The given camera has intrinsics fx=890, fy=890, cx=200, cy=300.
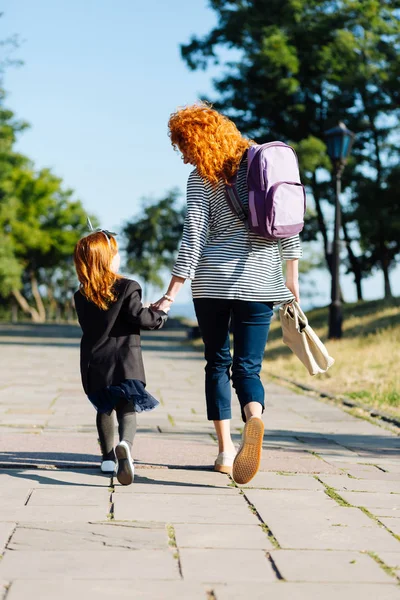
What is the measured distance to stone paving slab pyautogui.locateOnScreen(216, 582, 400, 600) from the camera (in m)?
2.74

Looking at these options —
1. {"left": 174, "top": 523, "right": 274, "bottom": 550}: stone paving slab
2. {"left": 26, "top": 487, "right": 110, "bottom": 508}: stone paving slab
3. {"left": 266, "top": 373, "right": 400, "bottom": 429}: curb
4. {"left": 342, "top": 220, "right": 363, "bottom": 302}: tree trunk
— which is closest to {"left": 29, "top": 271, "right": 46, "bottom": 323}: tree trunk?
{"left": 342, "top": 220, "right": 363, "bottom": 302}: tree trunk

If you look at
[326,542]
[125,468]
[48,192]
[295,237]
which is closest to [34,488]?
[125,468]

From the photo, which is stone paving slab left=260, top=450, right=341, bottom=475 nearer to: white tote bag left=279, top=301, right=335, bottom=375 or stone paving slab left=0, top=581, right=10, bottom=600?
white tote bag left=279, top=301, right=335, bottom=375

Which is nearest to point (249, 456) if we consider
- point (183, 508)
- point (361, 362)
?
point (183, 508)

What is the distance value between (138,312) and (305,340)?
3.07ft

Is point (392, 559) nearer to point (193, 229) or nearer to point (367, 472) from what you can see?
point (367, 472)

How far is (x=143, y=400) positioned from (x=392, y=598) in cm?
218

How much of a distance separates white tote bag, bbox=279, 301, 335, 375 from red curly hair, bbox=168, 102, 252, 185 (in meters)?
0.80

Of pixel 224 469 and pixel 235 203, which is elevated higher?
pixel 235 203

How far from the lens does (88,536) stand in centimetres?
340

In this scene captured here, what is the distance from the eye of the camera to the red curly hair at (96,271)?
15.2ft

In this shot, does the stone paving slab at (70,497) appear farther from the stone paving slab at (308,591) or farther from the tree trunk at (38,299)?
the tree trunk at (38,299)

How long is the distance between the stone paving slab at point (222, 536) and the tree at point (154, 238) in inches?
1861

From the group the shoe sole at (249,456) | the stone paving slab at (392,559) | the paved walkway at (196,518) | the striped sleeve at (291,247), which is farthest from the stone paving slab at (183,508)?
the striped sleeve at (291,247)
